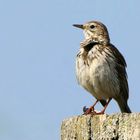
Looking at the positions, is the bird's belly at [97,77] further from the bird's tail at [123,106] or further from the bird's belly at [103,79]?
the bird's tail at [123,106]

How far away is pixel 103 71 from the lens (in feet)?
37.3

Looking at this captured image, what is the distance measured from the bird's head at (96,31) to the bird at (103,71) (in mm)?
80

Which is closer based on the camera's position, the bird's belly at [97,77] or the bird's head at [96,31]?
the bird's belly at [97,77]

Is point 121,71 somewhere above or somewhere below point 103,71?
above

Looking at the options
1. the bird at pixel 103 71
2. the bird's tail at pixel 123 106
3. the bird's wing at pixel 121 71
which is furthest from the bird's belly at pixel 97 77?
the bird's tail at pixel 123 106

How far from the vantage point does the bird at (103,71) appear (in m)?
11.3

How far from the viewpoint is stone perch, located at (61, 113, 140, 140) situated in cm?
467

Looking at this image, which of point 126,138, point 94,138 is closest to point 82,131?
point 94,138

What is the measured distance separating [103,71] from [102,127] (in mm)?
6326

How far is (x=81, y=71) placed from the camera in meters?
11.4

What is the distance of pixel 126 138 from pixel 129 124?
125mm

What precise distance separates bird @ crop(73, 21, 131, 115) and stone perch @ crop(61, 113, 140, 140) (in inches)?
224

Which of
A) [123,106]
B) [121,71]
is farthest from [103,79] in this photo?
[123,106]

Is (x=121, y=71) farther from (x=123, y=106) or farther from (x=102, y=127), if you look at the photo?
(x=102, y=127)
